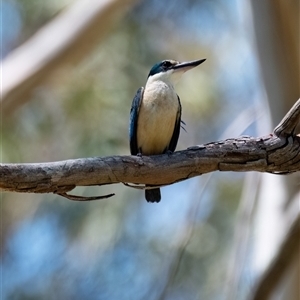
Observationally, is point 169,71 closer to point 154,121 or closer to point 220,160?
point 154,121

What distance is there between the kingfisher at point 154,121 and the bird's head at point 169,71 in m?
0.12

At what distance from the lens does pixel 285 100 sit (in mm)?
3459

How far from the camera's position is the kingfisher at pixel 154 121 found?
3.24 meters

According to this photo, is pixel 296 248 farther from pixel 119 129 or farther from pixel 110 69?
pixel 110 69

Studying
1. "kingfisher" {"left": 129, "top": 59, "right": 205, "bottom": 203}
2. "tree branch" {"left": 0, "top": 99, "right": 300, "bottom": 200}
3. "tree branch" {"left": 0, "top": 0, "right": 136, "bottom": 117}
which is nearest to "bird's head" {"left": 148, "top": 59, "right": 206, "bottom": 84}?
"kingfisher" {"left": 129, "top": 59, "right": 205, "bottom": 203}

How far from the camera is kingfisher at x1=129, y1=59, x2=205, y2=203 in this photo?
10.6 ft

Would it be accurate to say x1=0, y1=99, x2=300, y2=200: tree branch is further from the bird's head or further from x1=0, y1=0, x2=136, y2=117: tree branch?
x1=0, y1=0, x2=136, y2=117: tree branch

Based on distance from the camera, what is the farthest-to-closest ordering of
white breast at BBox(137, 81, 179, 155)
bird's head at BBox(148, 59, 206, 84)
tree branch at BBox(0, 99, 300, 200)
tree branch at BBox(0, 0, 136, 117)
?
tree branch at BBox(0, 0, 136, 117) < bird's head at BBox(148, 59, 206, 84) < white breast at BBox(137, 81, 179, 155) < tree branch at BBox(0, 99, 300, 200)

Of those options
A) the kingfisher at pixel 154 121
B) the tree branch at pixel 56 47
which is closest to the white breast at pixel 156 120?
the kingfisher at pixel 154 121

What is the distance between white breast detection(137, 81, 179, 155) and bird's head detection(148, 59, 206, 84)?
0.64ft

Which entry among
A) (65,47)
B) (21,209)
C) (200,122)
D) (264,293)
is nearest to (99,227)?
(21,209)

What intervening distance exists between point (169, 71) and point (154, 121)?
0.45m

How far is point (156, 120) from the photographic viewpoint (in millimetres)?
3244

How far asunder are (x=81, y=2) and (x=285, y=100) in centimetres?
155
